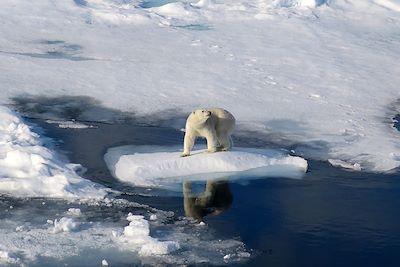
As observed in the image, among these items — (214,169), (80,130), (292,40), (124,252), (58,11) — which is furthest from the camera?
(58,11)

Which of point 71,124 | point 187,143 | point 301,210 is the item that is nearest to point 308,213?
point 301,210

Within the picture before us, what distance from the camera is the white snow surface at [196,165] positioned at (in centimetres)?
945

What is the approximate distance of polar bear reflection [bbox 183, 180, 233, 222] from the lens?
28.4 feet

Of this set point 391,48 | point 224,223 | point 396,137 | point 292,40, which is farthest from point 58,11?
point 224,223

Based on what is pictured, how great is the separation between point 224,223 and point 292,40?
10.4 meters

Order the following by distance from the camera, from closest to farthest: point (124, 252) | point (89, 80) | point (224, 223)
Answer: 1. point (124, 252)
2. point (224, 223)
3. point (89, 80)

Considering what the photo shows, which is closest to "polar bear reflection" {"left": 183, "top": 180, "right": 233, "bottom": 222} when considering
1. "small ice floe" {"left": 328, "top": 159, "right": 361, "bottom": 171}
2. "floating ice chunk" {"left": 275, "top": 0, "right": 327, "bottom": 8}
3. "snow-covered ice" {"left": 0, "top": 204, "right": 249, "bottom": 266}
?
"snow-covered ice" {"left": 0, "top": 204, "right": 249, "bottom": 266}

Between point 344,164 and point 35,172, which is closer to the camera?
point 35,172

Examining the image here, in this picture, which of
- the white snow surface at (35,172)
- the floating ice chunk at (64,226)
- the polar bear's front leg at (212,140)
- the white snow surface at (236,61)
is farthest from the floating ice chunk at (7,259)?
the white snow surface at (236,61)

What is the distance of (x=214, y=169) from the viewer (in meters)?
9.63

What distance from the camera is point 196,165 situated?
31.6ft

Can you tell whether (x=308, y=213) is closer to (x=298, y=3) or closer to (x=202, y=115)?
(x=202, y=115)

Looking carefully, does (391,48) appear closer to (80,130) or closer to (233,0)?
(233,0)

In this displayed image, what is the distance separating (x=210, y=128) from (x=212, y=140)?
0.51 feet
